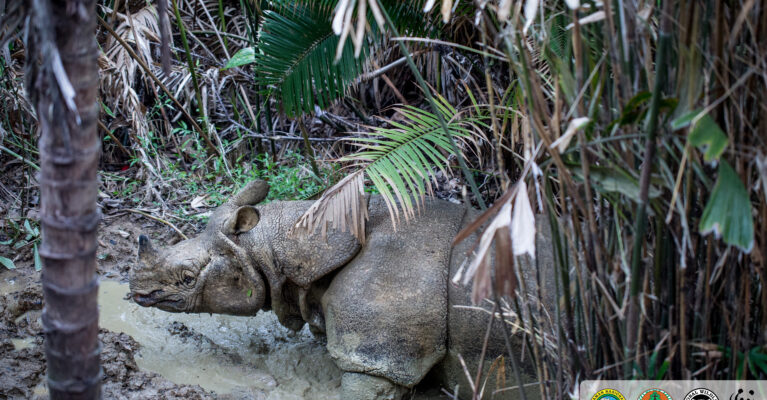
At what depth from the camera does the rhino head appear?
3869 millimetres

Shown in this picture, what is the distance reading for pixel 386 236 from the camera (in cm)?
378

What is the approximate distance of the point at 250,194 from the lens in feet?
14.0

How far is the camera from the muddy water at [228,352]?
13.0ft

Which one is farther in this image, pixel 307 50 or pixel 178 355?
pixel 307 50

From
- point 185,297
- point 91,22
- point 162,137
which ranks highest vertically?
point 91,22

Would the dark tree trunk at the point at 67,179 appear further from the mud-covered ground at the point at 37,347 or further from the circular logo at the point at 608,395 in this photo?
the mud-covered ground at the point at 37,347

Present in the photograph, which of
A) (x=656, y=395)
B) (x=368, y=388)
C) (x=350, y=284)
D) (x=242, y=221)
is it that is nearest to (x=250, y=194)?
(x=242, y=221)

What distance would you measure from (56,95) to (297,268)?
2.22 meters

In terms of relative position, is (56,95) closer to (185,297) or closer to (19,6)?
(19,6)

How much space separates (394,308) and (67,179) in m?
2.02

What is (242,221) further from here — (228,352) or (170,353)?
(170,353)

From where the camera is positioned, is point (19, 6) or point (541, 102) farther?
point (541, 102)

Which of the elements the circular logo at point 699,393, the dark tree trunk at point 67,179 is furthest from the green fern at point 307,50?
the circular logo at point 699,393

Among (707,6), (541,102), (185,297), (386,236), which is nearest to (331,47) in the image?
(386,236)
